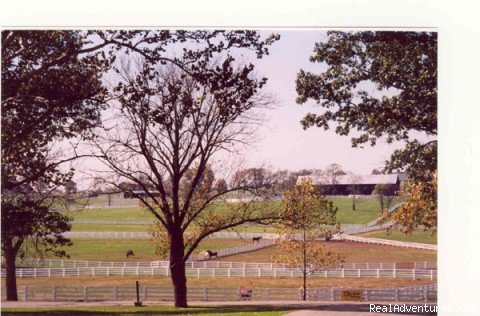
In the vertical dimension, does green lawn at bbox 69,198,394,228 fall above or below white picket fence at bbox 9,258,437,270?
above

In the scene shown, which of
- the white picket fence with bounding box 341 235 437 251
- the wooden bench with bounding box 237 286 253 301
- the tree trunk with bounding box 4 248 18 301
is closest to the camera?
the white picket fence with bounding box 341 235 437 251

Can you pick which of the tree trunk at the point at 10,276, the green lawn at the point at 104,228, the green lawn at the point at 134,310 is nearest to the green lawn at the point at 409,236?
the green lawn at the point at 134,310

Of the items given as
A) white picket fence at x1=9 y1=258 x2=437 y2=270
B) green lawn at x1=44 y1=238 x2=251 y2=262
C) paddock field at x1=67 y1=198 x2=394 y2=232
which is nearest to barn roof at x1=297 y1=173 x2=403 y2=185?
paddock field at x1=67 y1=198 x2=394 y2=232

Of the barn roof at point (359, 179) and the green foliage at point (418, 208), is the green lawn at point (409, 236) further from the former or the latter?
the barn roof at point (359, 179)

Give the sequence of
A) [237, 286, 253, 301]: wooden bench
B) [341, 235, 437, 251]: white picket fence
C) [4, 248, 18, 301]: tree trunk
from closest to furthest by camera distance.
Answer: [341, 235, 437, 251]: white picket fence
[4, 248, 18, 301]: tree trunk
[237, 286, 253, 301]: wooden bench

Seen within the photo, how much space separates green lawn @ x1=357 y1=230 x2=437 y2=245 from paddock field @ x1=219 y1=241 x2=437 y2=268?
0.10 metres

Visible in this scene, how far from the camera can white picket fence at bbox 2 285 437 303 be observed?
1320cm

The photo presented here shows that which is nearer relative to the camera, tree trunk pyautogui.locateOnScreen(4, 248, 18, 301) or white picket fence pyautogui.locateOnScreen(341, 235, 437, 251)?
white picket fence pyautogui.locateOnScreen(341, 235, 437, 251)

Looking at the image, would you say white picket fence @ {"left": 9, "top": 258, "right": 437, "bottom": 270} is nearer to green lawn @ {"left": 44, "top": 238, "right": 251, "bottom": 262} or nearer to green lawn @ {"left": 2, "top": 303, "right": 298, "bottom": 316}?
green lawn @ {"left": 44, "top": 238, "right": 251, "bottom": 262}

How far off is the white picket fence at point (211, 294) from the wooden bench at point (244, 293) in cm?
3

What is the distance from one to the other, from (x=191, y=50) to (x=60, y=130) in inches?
59.2

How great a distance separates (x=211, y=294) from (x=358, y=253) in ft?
4.88

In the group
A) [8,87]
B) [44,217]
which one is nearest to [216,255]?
[44,217]

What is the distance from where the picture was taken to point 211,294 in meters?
13.3
